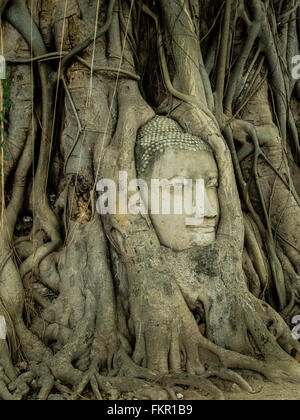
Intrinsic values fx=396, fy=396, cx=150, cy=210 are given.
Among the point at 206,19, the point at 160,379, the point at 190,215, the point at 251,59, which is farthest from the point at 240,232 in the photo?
the point at 206,19

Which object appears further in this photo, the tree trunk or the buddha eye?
the buddha eye

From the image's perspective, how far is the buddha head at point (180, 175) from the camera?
2.62 m

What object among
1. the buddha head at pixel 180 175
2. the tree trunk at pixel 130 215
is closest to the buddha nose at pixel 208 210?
the buddha head at pixel 180 175

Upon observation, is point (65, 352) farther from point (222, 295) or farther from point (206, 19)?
point (206, 19)

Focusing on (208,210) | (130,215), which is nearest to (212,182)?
(208,210)

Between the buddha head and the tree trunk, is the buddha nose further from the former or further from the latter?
the tree trunk

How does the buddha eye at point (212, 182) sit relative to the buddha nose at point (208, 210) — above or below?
above

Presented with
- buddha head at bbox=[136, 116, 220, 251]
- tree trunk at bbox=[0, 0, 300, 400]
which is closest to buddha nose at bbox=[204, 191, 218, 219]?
buddha head at bbox=[136, 116, 220, 251]

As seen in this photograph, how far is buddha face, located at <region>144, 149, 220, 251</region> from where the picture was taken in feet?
8.60

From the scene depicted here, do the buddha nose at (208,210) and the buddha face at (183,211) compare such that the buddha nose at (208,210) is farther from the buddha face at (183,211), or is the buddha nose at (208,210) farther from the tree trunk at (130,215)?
the tree trunk at (130,215)

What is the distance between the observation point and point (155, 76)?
3.40 m

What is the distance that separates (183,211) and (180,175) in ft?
0.79

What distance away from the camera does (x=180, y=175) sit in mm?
2619

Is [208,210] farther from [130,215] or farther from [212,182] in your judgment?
[130,215]
